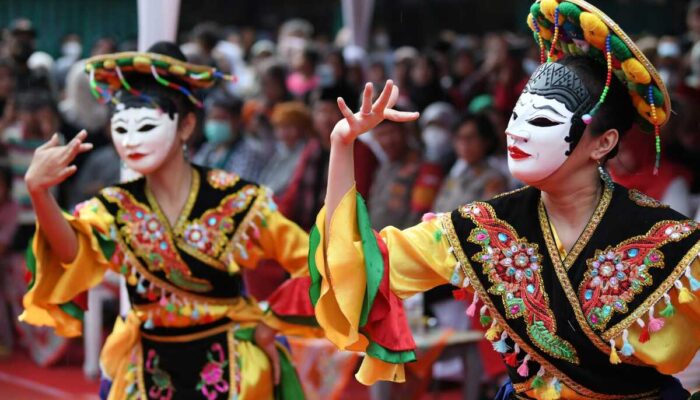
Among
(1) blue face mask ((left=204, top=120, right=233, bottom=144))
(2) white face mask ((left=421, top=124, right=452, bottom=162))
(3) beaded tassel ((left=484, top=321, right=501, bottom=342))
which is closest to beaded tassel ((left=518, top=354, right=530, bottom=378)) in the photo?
(3) beaded tassel ((left=484, top=321, right=501, bottom=342))

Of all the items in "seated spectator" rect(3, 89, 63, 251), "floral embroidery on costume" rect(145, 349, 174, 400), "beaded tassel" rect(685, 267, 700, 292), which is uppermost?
"beaded tassel" rect(685, 267, 700, 292)

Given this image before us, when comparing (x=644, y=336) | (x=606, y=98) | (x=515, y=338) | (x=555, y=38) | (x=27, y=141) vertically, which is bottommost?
(x=27, y=141)

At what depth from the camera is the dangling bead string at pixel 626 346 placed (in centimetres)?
304

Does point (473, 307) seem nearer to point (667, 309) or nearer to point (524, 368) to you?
point (524, 368)

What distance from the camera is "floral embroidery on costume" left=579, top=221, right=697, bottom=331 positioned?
10.2 feet

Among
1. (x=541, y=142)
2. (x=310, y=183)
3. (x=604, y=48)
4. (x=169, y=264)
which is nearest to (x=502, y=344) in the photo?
(x=541, y=142)

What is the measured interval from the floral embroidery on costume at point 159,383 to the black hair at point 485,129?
9.61 feet

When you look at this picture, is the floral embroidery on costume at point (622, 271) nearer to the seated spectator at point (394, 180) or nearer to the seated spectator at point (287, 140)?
the seated spectator at point (394, 180)

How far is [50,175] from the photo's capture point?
3.88 m

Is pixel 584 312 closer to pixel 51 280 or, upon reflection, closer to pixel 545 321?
pixel 545 321

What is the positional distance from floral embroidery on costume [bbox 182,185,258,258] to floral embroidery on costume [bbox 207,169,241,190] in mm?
54

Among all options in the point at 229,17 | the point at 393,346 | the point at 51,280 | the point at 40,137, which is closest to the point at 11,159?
the point at 40,137

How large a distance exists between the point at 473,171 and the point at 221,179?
245 centimetres

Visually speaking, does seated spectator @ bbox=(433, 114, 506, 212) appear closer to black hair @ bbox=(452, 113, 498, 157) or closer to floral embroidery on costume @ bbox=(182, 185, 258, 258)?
black hair @ bbox=(452, 113, 498, 157)
